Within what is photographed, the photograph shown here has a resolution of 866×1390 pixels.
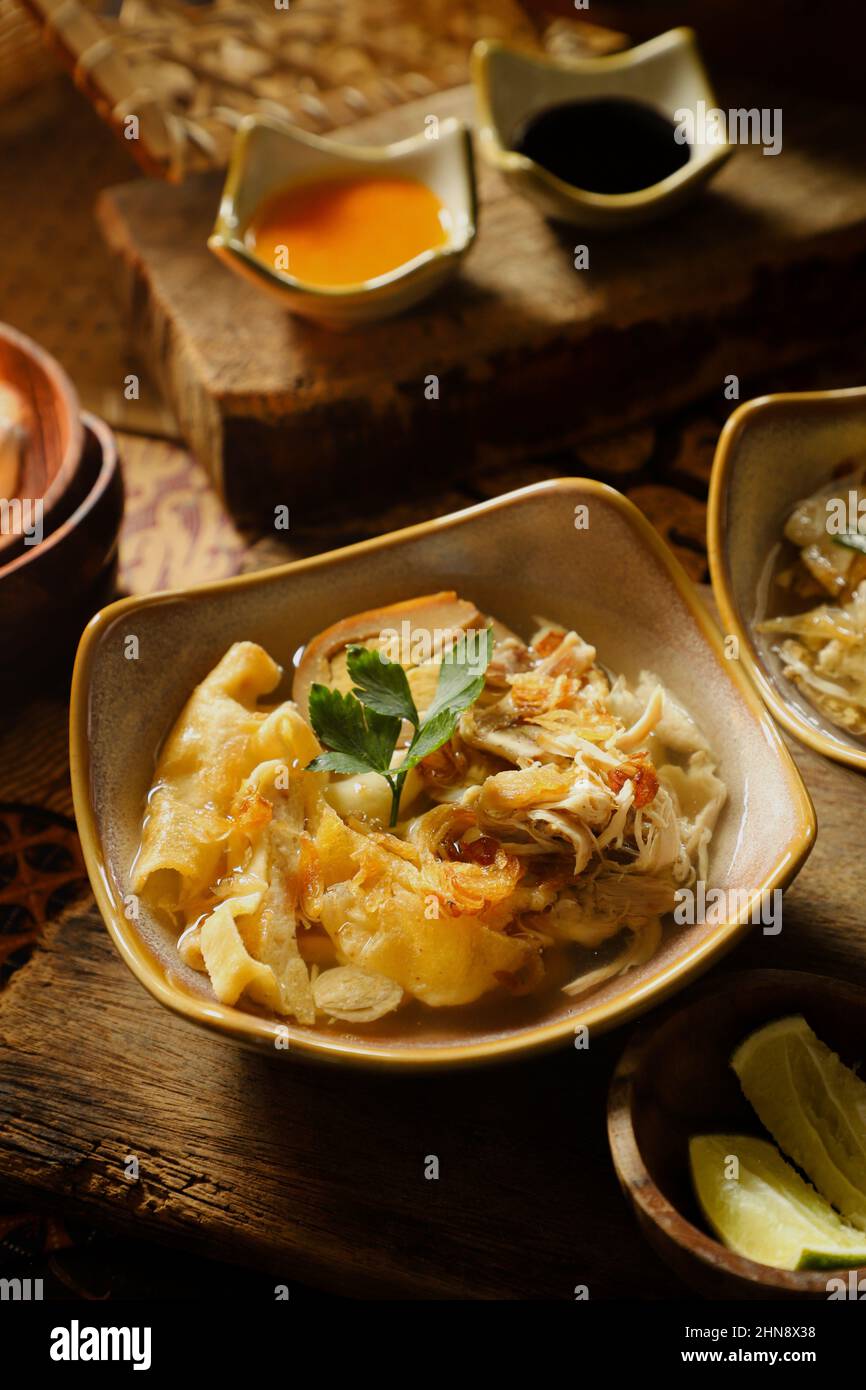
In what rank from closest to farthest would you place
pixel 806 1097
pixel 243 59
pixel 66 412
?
pixel 806 1097
pixel 66 412
pixel 243 59

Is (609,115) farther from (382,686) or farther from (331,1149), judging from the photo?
(331,1149)

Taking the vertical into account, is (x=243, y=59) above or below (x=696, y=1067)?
above

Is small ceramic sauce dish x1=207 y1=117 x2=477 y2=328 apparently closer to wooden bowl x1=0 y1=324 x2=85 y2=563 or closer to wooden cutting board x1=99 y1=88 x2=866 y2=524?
wooden cutting board x1=99 y1=88 x2=866 y2=524

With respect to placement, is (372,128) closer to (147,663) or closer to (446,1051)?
(147,663)

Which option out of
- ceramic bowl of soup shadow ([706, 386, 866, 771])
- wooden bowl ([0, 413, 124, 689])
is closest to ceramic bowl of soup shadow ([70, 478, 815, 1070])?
ceramic bowl of soup shadow ([706, 386, 866, 771])

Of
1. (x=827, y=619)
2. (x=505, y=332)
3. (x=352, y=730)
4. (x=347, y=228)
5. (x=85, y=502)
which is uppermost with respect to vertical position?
(x=347, y=228)

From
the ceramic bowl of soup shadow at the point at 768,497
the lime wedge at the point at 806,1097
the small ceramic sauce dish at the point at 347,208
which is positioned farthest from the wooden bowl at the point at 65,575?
the lime wedge at the point at 806,1097

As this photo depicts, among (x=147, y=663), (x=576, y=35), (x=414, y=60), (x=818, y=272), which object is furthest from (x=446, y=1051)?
(x=576, y=35)

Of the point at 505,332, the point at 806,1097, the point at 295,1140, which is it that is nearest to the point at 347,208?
the point at 505,332
